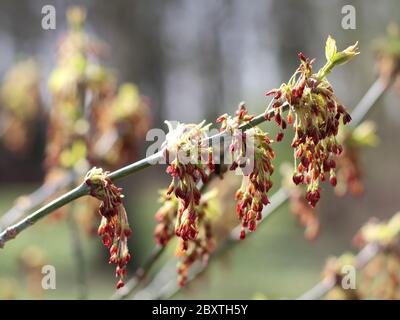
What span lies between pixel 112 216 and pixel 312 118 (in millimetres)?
561

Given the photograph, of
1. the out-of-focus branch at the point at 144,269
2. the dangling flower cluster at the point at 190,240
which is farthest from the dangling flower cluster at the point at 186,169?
the out-of-focus branch at the point at 144,269

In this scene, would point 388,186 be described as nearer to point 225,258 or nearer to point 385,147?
point 385,147

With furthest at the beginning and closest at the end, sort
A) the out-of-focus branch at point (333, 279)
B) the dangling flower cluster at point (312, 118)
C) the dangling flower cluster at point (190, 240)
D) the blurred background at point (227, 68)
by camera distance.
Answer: the blurred background at point (227, 68), the out-of-focus branch at point (333, 279), the dangling flower cluster at point (190, 240), the dangling flower cluster at point (312, 118)

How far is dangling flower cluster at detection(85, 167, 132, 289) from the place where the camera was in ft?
5.26

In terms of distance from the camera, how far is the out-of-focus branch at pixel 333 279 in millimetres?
2830

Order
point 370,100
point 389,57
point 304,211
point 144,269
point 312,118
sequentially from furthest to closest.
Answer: point 389,57
point 370,100
point 304,211
point 144,269
point 312,118

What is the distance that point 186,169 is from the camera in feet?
5.22

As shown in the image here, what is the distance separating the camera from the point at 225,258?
3.61m

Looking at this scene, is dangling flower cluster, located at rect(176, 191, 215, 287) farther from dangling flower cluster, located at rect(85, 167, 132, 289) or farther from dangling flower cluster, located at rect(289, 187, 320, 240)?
dangling flower cluster, located at rect(289, 187, 320, 240)

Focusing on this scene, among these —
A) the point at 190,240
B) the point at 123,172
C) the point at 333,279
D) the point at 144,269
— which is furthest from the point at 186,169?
the point at 333,279

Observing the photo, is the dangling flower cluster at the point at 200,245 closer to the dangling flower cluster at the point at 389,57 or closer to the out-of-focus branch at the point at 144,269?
the out-of-focus branch at the point at 144,269

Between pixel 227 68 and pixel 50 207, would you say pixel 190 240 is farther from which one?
pixel 227 68

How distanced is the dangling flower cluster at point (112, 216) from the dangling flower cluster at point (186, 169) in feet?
0.46
